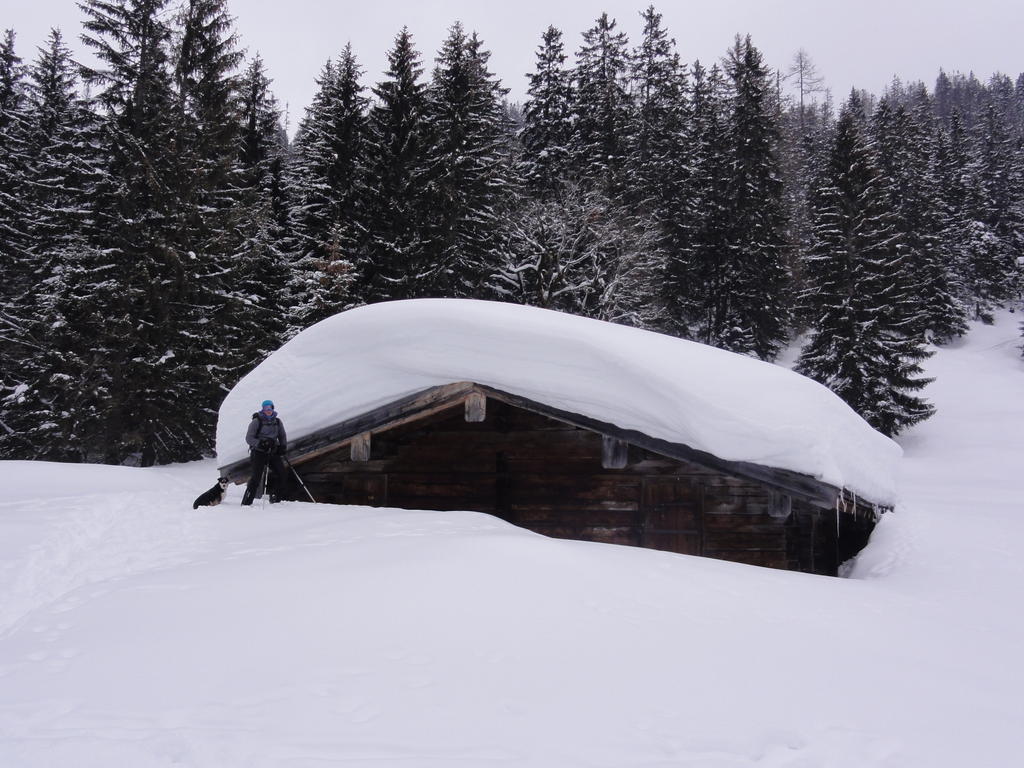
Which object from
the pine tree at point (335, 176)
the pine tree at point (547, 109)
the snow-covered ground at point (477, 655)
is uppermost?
the pine tree at point (547, 109)

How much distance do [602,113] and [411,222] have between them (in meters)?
14.0

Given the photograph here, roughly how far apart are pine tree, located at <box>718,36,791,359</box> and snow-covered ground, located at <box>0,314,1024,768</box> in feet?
76.6

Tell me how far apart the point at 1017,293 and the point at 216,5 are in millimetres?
46745

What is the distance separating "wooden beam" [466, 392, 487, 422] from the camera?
720 cm

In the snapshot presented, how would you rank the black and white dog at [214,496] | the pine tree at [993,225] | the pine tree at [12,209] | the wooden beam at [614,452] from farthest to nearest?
the pine tree at [993,225], the pine tree at [12,209], the black and white dog at [214,496], the wooden beam at [614,452]

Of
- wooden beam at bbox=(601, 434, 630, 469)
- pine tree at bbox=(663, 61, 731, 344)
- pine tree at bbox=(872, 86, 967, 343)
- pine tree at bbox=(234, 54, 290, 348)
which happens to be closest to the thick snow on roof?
wooden beam at bbox=(601, 434, 630, 469)

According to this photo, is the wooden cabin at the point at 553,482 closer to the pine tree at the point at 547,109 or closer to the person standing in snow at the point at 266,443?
the person standing in snow at the point at 266,443

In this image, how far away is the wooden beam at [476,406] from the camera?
720cm

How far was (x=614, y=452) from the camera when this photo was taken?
7.05 m

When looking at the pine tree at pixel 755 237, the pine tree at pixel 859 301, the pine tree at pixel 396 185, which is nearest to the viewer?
the pine tree at pixel 859 301

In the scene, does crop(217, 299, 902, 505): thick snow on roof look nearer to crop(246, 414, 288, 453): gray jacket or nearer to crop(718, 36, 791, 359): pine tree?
crop(246, 414, 288, 453): gray jacket

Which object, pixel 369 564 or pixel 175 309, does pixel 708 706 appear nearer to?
pixel 369 564

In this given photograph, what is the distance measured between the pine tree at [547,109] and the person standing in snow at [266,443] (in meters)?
25.5

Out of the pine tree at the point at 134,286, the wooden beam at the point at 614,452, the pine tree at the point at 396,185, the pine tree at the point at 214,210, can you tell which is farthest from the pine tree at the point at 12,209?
the wooden beam at the point at 614,452
